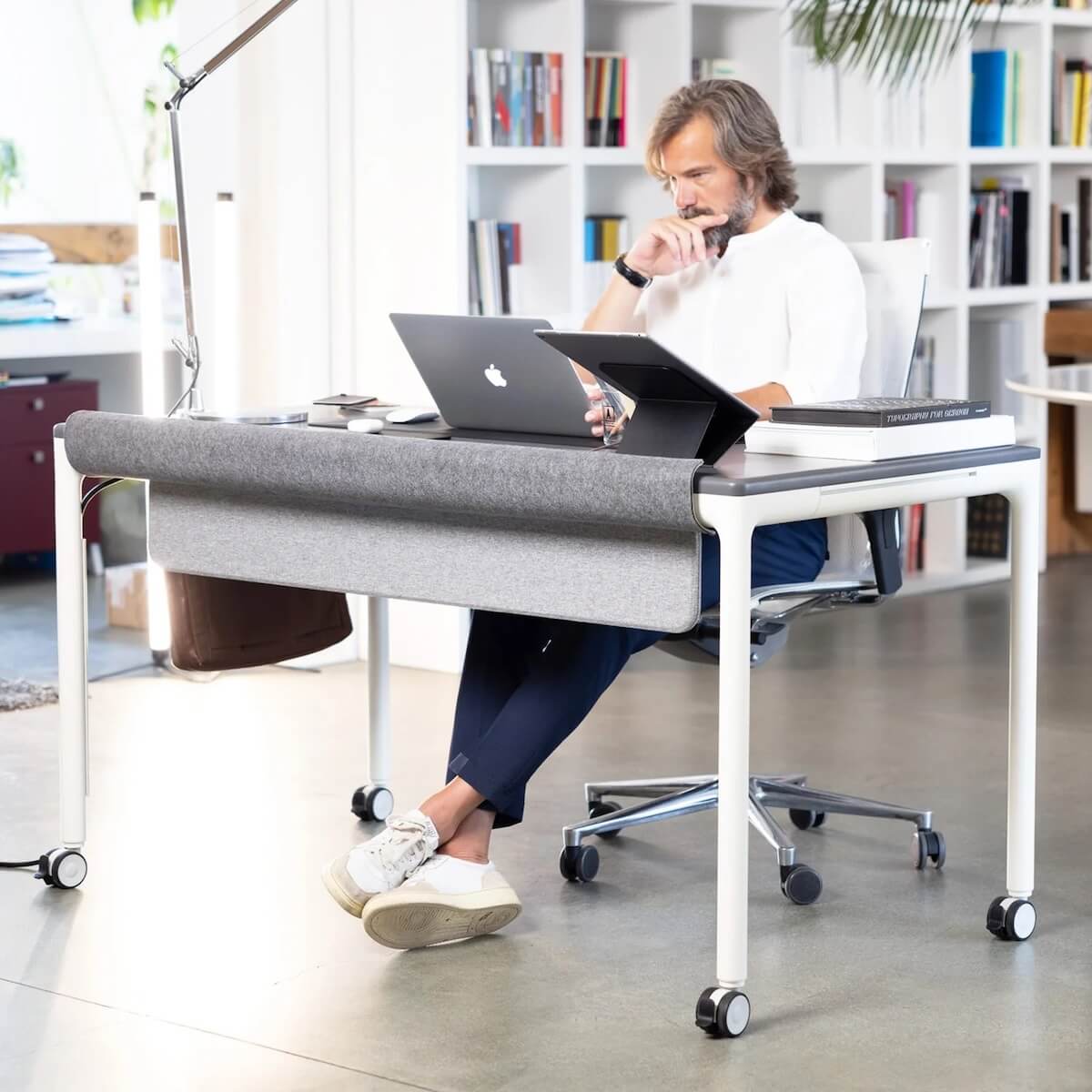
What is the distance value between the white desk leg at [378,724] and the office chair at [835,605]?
0.34 metres

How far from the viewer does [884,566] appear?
2.79m

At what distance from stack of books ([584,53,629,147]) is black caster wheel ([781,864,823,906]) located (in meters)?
2.50

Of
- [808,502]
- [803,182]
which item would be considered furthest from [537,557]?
[803,182]

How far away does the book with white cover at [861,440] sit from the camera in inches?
90.9

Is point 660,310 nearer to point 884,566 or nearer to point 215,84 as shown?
point 884,566

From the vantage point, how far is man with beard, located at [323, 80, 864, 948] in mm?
2547

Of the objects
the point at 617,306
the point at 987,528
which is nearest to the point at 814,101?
the point at 987,528

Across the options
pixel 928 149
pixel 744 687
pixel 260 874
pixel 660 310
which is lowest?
pixel 260 874

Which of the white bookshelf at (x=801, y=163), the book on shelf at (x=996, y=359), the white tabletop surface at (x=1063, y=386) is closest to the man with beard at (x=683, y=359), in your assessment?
the white tabletop surface at (x=1063, y=386)

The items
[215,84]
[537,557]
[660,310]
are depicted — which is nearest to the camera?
[537,557]

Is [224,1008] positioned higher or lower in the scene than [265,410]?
lower

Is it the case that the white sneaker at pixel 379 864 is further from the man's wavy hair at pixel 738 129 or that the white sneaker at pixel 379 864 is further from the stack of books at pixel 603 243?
the stack of books at pixel 603 243

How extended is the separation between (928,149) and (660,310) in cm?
260

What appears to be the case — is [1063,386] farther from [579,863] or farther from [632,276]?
[579,863]
